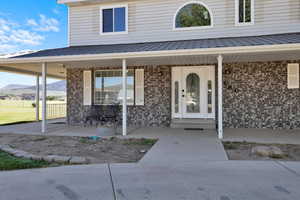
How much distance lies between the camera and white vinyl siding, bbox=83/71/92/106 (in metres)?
9.26

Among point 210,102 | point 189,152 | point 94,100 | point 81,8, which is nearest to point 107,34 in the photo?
point 81,8

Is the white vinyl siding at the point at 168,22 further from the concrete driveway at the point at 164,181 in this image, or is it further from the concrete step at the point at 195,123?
the concrete driveway at the point at 164,181

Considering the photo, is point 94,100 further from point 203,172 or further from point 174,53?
point 203,172

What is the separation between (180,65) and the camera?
852 cm

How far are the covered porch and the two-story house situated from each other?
0.04 m

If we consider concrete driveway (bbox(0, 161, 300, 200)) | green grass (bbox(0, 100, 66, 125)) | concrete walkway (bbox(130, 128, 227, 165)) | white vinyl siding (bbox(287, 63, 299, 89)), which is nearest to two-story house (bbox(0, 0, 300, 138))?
white vinyl siding (bbox(287, 63, 299, 89))

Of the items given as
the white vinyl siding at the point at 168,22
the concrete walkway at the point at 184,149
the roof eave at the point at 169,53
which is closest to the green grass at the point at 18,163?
the concrete walkway at the point at 184,149

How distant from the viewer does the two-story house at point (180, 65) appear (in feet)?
25.5

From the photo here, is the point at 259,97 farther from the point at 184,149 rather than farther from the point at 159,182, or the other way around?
the point at 159,182

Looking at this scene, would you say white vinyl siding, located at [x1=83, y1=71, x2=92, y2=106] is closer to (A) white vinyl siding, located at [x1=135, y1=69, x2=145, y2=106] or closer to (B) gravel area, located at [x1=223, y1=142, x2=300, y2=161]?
(A) white vinyl siding, located at [x1=135, y1=69, x2=145, y2=106]

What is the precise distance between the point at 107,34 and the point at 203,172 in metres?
7.56

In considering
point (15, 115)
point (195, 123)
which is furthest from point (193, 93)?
point (15, 115)

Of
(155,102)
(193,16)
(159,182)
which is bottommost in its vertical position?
(159,182)

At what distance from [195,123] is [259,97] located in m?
2.56
